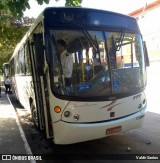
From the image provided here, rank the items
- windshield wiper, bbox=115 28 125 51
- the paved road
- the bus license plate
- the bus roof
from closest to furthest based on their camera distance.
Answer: the bus roof, the bus license plate, windshield wiper, bbox=115 28 125 51, the paved road

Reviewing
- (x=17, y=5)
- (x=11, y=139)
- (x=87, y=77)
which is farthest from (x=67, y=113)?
(x=17, y=5)

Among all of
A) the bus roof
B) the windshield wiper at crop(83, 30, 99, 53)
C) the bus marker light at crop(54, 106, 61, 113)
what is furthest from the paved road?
the bus roof

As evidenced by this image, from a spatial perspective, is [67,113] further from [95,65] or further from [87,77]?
[95,65]

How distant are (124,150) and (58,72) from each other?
238 centimetres

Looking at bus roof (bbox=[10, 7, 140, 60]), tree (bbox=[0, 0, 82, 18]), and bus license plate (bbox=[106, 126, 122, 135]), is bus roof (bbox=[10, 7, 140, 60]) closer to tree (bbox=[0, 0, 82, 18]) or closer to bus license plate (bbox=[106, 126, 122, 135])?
tree (bbox=[0, 0, 82, 18])

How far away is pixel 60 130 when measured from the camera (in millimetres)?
5559

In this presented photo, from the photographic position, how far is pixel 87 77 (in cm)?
568

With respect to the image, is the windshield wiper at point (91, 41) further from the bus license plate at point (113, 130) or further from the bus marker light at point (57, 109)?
the bus license plate at point (113, 130)

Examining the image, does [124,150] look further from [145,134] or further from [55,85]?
[55,85]

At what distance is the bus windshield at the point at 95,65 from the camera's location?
18.2 ft

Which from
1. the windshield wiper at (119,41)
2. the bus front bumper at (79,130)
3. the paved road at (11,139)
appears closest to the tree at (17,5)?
the windshield wiper at (119,41)

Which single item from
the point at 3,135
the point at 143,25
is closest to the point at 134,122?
the point at 3,135

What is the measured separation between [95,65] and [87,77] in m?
0.32

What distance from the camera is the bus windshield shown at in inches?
219
